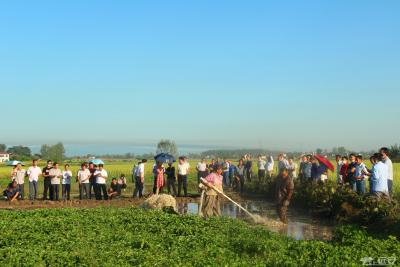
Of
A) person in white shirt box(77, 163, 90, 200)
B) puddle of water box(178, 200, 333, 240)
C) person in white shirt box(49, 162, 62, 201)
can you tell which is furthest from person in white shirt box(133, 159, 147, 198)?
person in white shirt box(49, 162, 62, 201)

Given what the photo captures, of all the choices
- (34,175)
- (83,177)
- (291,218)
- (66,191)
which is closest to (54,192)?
(66,191)

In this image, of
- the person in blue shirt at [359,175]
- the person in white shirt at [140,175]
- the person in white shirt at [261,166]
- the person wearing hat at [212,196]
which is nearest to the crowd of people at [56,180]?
the person in white shirt at [140,175]

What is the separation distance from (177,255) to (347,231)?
3.95m

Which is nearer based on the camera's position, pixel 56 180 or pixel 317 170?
pixel 317 170

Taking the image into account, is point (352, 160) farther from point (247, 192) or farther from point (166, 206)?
point (247, 192)

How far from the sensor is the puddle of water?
1465 centimetres

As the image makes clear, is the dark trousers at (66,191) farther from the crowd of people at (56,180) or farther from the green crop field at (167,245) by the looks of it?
the green crop field at (167,245)

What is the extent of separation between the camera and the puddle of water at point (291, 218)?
14.6 meters

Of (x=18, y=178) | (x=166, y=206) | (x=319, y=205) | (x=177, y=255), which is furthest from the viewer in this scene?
(x=18, y=178)

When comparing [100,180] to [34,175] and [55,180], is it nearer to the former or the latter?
[55,180]

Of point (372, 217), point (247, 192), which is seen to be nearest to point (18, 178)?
point (247, 192)

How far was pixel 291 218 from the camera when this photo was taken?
59.5ft

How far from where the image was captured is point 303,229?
51.1 ft

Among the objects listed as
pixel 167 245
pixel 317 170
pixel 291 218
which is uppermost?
pixel 317 170
